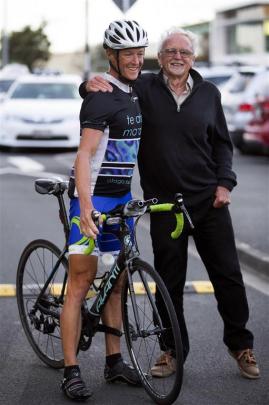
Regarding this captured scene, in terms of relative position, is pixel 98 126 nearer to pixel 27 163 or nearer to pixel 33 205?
pixel 33 205

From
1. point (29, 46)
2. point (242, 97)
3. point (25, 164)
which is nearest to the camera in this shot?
point (25, 164)

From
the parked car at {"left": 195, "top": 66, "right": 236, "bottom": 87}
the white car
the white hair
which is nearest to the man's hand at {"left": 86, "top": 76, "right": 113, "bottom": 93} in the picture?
the white hair

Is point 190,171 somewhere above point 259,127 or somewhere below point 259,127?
above

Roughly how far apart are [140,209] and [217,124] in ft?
2.82

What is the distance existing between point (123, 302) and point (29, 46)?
291 feet

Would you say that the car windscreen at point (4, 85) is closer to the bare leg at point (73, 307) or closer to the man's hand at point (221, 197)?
the man's hand at point (221, 197)

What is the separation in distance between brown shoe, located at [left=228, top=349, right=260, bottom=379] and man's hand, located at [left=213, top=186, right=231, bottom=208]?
809 mm

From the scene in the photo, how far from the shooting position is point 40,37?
93.6m

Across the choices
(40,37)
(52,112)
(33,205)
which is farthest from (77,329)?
(40,37)

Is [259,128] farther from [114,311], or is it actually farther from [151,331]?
[151,331]

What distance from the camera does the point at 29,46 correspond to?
92.4 meters

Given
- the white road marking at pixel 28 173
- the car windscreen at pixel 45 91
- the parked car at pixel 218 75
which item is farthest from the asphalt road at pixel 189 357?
the parked car at pixel 218 75

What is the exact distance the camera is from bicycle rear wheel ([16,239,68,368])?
5.75 m

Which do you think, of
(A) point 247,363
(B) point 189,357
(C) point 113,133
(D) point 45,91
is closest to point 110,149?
(C) point 113,133
